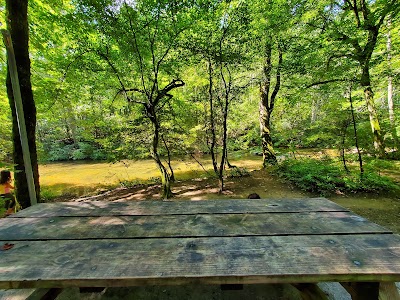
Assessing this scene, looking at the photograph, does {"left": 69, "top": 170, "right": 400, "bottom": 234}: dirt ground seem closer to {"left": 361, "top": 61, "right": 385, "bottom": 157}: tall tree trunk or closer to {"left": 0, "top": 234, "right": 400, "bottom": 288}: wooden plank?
{"left": 361, "top": 61, "right": 385, "bottom": 157}: tall tree trunk

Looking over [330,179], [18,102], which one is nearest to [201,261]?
[18,102]

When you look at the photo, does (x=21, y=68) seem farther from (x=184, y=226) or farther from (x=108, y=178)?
(x=108, y=178)

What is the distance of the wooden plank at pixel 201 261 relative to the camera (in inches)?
29.9

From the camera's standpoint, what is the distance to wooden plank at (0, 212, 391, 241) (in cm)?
108

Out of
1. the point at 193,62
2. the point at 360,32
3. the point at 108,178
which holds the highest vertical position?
the point at 360,32

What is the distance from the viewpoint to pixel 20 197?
9.75 feet

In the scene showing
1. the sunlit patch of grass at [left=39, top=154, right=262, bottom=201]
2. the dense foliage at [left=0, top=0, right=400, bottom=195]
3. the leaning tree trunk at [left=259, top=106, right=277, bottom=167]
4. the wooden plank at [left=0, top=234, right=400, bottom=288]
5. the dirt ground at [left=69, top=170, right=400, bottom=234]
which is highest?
the dense foliage at [left=0, top=0, right=400, bottom=195]

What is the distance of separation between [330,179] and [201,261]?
469 centimetres

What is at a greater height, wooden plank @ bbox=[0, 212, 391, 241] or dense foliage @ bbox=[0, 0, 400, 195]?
dense foliage @ bbox=[0, 0, 400, 195]

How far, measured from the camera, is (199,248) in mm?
942

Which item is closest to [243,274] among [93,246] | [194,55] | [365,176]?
[93,246]

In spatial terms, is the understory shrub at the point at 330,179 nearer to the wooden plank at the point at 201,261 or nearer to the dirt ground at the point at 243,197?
the dirt ground at the point at 243,197

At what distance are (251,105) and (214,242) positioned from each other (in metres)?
7.87

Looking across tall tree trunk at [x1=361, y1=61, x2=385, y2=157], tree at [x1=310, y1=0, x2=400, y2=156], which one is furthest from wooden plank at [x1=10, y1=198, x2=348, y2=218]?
tall tree trunk at [x1=361, y1=61, x2=385, y2=157]
